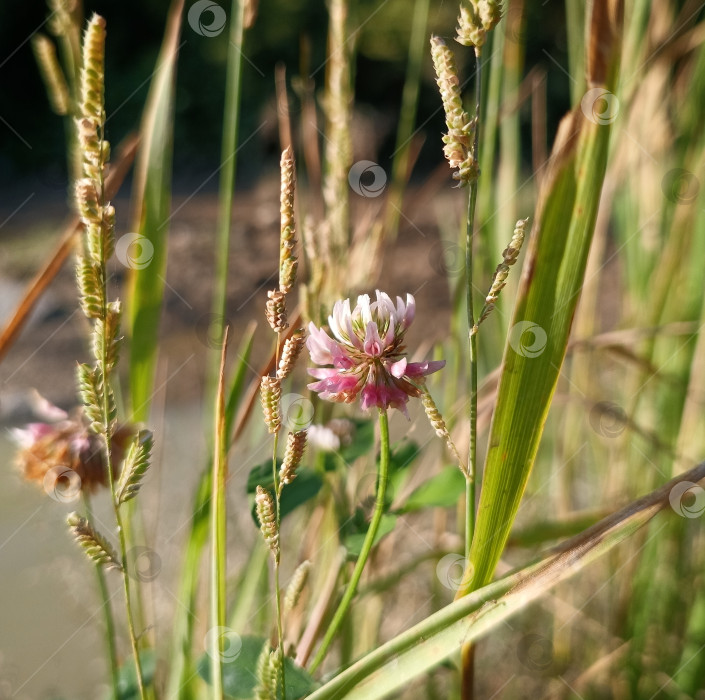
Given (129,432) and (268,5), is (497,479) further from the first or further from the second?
(268,5)

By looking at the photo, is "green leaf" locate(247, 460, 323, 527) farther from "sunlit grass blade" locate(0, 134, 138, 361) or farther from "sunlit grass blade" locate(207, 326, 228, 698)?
"sunlit grass blade" locate(0, 134, 138, 361)

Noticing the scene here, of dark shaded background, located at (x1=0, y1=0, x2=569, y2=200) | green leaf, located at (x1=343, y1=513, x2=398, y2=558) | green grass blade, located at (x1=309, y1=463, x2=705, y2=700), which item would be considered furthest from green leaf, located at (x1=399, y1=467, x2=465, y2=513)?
dark shaded background, located at (x1=0, y1=0, x2=569, y2=200)

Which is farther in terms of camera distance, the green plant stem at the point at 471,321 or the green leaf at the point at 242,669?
the green leaf at the point at 242,669

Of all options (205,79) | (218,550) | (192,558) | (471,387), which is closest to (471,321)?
(471,387)

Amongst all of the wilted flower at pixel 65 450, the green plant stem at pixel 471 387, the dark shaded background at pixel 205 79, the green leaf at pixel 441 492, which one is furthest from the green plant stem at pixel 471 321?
the dark shaded background at pixel 205 79

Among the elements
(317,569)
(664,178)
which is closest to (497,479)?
(317,569)

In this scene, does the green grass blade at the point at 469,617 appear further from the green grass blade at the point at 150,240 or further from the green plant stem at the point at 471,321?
the green grass blade at the point at 150,240
